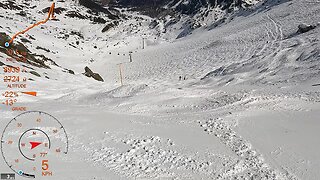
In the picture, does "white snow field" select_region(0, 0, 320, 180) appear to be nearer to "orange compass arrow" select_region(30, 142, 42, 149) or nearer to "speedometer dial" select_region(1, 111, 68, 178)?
"speedometer dial" select_region(1, 111, 68, 178)

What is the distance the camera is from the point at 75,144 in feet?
21.9

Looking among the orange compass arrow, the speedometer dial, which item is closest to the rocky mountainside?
the speedometer dial

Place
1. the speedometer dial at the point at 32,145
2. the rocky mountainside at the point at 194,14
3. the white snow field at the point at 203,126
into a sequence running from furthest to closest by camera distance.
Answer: the rocky mountainside at the point at 194,14
the white snow field at the point at 203,126
the speedometer dial at the point at 32,145

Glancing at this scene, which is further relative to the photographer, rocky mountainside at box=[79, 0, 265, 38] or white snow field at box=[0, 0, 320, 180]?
rocky mountainside at box=[79, 0, 265, 38]

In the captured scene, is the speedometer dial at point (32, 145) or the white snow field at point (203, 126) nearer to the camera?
the speedometer dial at point (32, 145)

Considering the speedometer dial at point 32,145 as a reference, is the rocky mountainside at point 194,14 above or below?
above

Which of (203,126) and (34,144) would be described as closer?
(34,144)

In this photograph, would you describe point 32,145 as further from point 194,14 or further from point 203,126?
point 194,14

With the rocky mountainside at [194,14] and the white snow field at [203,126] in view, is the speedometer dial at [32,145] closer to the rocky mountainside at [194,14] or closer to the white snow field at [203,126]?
the white snow field at [203,126]

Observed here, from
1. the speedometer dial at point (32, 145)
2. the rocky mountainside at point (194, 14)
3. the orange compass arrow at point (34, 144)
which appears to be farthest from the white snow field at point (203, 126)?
the rocky mountainside at point (194, 14)

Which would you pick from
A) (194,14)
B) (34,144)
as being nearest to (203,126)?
(34,144)

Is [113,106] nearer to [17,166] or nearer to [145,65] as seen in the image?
[17,166]

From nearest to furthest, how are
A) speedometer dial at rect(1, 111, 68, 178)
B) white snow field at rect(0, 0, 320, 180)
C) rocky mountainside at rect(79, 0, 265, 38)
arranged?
speedometer dial at rect(1, 111, 68, 178) → white snow field at rect(0, 0, 320, 180) → rocky mountainside at rect(79, 0, 265, 38)

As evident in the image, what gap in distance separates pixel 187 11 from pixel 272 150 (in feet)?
232
